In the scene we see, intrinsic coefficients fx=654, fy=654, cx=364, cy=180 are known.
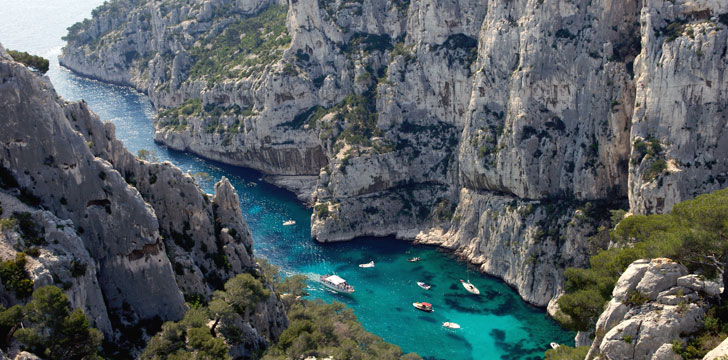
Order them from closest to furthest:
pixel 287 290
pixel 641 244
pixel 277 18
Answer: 1. pixel 641 244
2. pixel 287 290
3. pixel 277 18

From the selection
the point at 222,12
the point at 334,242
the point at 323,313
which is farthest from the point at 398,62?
the point at 222,12

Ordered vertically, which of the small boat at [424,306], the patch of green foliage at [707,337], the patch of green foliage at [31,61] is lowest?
the small boat at [424,306]

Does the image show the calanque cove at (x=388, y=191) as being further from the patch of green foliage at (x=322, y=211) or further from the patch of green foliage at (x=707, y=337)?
the patch of green foliage at (x=322, y=211)

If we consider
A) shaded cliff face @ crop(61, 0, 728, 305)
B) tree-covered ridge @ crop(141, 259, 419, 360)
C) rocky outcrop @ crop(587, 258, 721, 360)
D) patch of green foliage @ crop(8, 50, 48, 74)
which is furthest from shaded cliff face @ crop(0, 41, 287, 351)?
shaded cliff face @ crop(61, 0, 728, 305)

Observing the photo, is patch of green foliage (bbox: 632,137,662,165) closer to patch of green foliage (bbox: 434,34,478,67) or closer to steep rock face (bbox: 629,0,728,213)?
steep rock face (bbox: 629,0,728,213)

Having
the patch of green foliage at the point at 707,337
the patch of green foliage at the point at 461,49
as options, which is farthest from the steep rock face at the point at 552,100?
the patch of green foliage at the point at 707,337

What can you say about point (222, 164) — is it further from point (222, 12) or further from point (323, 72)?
point (222, 12)
